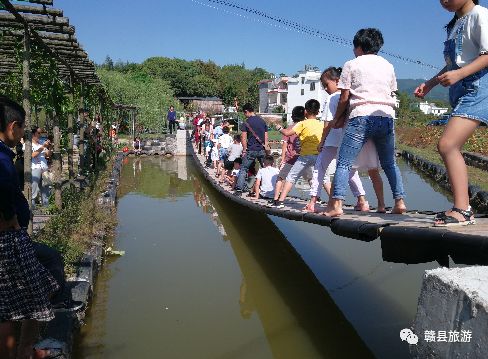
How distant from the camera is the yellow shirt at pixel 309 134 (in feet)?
17.2

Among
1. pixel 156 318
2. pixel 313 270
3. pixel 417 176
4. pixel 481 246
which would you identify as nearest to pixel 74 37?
pixel 156 318

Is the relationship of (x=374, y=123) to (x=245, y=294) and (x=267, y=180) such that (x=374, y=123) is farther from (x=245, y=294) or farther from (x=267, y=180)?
(x=267, y=180)

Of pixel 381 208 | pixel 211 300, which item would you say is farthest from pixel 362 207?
pixel 211 300

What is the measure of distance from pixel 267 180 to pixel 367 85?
3.58 meters

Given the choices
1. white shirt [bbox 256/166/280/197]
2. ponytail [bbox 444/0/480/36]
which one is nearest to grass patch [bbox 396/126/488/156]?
white shirt [bbox 256/166/280/197]

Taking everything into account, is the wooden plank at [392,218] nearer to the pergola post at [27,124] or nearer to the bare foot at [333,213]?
the bare foot at [333,213]

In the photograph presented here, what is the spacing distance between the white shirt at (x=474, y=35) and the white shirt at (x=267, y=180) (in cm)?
441

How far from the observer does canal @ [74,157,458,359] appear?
394cm

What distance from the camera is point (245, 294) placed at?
5188 mm

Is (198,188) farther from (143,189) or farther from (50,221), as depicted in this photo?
(50,221)

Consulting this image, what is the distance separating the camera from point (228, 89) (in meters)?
62.1

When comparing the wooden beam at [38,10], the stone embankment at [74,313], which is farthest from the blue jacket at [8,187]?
the wooden beam at [38,10]

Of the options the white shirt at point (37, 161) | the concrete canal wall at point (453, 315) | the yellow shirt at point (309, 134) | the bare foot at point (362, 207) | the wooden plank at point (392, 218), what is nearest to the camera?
the concrete canal wall at point (453, 315)

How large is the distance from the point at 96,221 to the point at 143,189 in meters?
5.41
